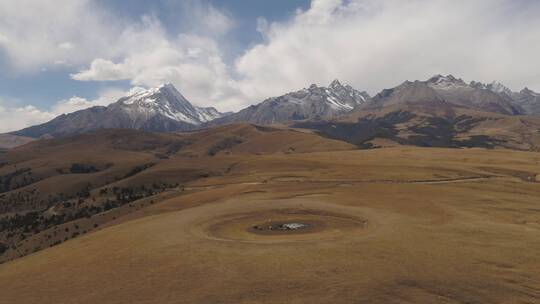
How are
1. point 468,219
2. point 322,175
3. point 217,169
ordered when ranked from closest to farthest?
point 468,219
point 322,175
point 217,169

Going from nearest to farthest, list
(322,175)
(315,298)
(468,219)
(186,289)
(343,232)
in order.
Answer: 1. (315,298)
2. (186,289)
3. (343,232)
4. (468,219)
5. (322,175)

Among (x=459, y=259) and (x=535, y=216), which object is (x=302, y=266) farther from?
(x=535, y=216)

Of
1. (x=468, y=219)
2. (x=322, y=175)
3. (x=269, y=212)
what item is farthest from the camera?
(x=322, y=175)

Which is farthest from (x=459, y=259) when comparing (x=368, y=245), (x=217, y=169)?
(x=217, y=169)

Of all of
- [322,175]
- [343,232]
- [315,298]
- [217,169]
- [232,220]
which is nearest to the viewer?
[315,298]

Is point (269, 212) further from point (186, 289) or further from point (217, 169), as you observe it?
point (217, 169)

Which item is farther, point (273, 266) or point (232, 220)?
point (232, 220)

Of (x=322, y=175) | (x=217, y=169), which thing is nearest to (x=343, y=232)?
(x=322, y=175)

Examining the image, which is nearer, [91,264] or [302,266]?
[302,266]

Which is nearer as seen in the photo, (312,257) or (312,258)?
(312,258)
